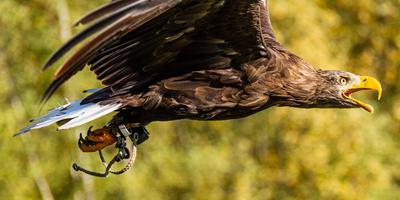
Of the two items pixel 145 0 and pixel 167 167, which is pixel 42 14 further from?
pixel 145 0

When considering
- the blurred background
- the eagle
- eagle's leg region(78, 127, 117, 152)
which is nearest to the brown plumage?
the eagle

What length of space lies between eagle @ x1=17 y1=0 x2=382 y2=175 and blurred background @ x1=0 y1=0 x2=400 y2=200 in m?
7.17

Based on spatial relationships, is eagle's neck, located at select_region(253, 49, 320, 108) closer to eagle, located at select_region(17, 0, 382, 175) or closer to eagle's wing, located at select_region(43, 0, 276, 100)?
eagle, located at select_region(17, 0, 382, 175)

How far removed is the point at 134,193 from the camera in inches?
671

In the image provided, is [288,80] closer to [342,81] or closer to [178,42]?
[342,81]

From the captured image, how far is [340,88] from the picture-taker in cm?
800

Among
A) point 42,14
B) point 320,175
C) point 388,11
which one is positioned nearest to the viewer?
point 42,14

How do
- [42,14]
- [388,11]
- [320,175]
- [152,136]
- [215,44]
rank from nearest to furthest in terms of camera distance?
[215,44]
[42,14]
[320,175]
[152,136]
[388,11]

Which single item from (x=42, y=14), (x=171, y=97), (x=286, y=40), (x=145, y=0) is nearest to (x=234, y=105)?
(x=171, y=97)

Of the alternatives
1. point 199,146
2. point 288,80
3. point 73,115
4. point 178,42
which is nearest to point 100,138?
point 73,115

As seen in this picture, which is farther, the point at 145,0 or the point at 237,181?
the point at 237,181

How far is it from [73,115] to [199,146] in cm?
1132

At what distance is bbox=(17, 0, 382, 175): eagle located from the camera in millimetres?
7266

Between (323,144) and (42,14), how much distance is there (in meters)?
4.30
